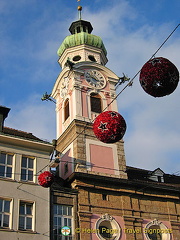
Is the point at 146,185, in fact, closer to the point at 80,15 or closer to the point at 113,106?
the point at 113,106

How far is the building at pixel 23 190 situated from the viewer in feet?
71.9

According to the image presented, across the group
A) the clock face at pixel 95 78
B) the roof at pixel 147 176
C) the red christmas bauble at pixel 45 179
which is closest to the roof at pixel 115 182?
the roof at pixel 147 176

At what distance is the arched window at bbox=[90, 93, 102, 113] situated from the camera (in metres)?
33.2

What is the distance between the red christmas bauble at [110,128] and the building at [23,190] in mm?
9396

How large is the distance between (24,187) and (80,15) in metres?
26.5

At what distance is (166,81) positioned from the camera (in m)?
12.5

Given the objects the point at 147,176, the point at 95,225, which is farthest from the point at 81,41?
the point at 95,225

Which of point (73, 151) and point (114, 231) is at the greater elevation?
point (73, 151)

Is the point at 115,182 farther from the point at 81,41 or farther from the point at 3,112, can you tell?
the point at 81,41

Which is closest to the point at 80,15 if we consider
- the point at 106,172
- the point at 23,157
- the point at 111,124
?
the point at 106,172

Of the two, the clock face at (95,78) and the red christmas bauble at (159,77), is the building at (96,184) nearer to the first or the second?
the clock face at (95,78)

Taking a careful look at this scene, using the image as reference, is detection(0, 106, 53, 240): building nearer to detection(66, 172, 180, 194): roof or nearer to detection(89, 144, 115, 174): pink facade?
detection(66, 172, 180, 194): roof

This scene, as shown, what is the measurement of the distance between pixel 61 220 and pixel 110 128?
1155 centimetres

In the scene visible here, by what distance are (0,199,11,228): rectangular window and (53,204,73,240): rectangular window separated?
3437 mm
